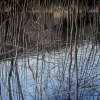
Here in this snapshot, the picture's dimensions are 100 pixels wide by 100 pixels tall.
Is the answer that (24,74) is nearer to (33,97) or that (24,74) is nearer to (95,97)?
(33,97)

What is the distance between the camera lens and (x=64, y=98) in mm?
1827

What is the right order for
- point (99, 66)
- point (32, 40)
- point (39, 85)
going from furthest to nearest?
point (32, 40)
point (99, 66)
point (39, 85)

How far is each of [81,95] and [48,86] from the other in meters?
0.34

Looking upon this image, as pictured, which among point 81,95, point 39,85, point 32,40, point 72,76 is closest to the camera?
point 39,85

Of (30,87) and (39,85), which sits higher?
(39,85)

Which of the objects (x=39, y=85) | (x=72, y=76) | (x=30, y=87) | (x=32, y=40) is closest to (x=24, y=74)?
(x=30, y=87)

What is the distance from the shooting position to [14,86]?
209cm

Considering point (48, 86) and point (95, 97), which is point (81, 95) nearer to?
point (95, 97)

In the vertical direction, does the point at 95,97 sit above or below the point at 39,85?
below

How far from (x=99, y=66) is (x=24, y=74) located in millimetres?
892

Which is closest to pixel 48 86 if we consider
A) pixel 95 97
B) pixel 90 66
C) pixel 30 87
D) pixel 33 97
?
pixel 30 87

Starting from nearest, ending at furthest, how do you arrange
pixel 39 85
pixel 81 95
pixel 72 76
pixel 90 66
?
pixel 39 85, pixel 81 95, pixel 72 76, pixel 90 66

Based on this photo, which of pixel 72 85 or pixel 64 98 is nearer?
pixel 64 98

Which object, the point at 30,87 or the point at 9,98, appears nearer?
the point at 9,98
